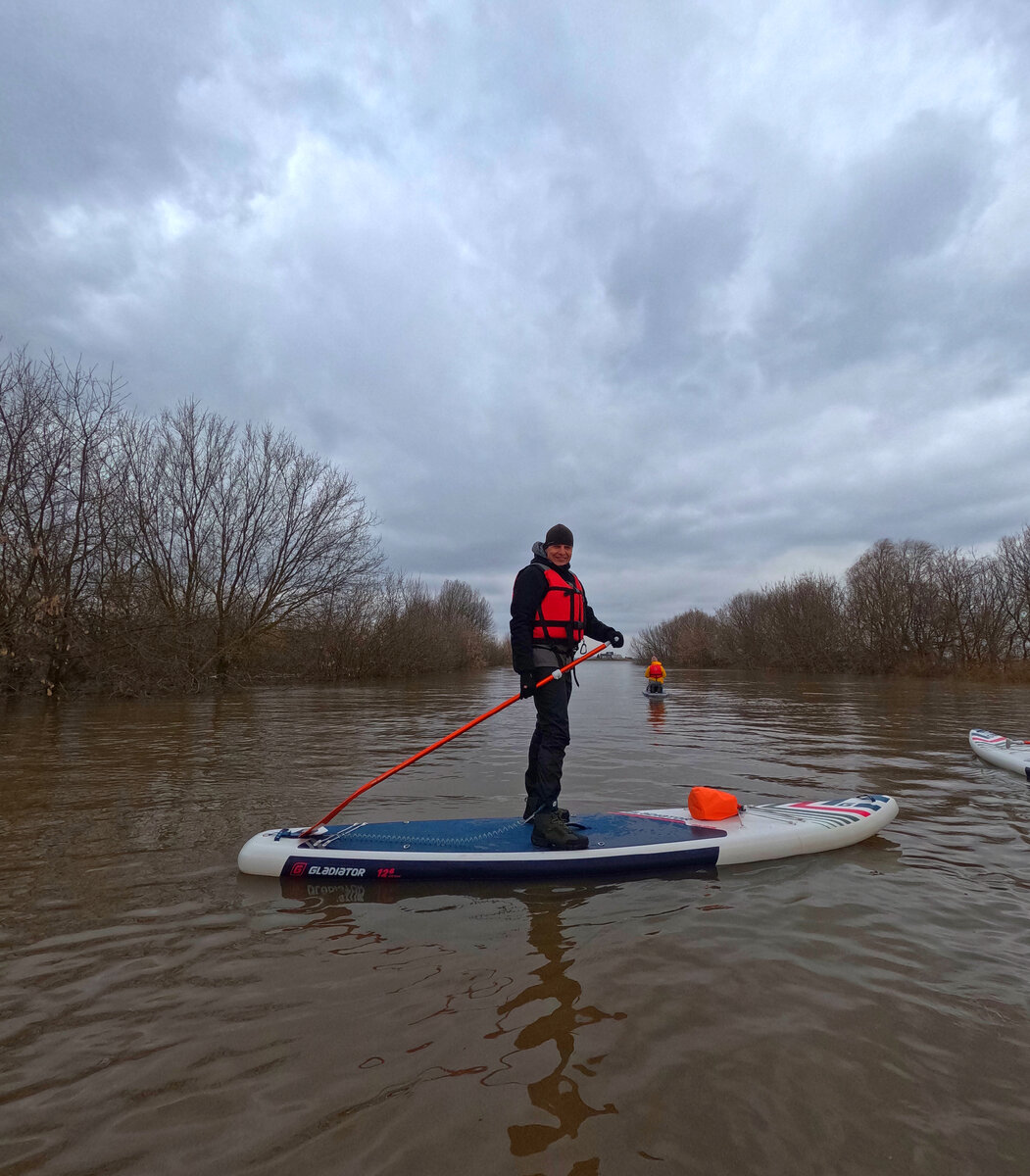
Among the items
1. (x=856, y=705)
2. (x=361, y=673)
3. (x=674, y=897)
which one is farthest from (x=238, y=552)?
(x=674, y=897)

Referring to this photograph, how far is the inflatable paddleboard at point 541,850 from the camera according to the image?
4160 mm

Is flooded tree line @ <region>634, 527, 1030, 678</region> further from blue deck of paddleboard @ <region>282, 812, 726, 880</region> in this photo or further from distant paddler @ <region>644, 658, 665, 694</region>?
blue deck of paddleboard @ <region>282, 812, 726, 880</region>

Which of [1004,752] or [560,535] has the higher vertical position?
[560,535]

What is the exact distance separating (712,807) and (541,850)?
1.46m

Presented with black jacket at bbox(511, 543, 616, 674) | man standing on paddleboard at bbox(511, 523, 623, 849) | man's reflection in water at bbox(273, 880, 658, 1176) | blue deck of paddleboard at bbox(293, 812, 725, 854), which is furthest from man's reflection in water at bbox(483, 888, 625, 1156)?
black jacket at bbox(511, 543, 616, 674)

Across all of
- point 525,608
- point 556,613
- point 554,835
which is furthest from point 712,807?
point 525,608

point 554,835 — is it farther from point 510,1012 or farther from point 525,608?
point 510,1012

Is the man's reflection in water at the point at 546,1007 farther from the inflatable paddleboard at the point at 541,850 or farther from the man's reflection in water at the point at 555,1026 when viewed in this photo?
the inflatable paddleboard at the point at 541,850

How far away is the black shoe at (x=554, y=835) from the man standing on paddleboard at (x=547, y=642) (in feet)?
0.55

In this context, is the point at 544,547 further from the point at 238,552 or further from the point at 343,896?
the point at 238,552

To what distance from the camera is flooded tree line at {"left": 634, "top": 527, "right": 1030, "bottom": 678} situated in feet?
126

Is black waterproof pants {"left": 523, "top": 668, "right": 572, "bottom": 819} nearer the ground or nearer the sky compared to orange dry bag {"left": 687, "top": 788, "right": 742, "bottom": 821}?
nearer the sky

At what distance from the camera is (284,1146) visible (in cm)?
191

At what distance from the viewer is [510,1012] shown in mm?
2629
